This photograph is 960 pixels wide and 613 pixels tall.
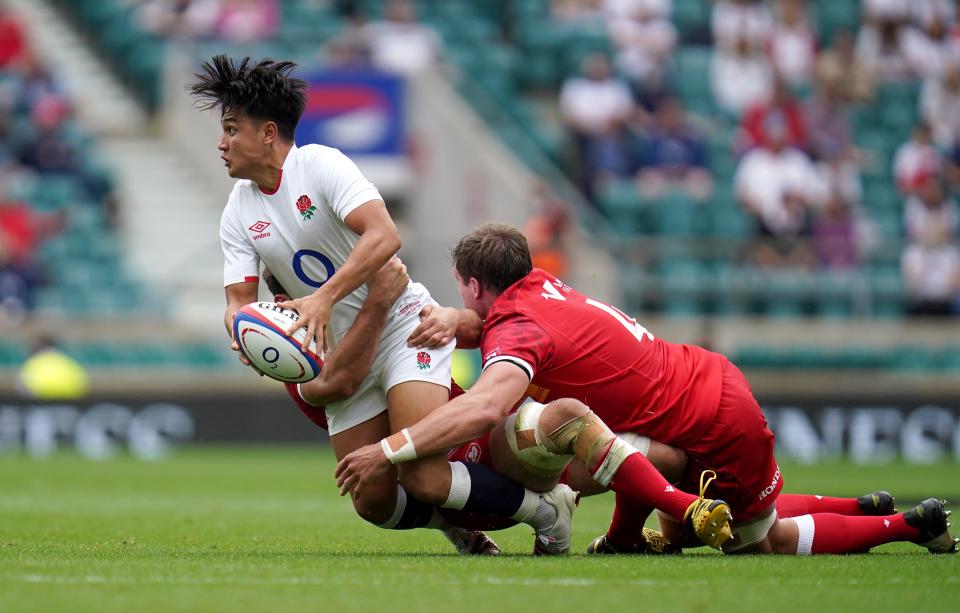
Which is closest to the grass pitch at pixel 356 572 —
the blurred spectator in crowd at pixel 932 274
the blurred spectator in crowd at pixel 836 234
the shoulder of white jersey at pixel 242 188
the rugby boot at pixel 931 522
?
the rugby boot at pixel 931 522

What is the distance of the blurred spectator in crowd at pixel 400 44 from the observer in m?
19.1

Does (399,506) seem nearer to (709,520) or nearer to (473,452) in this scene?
(473,452)

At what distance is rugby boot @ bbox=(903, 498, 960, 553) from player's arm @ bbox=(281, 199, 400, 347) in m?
2.37

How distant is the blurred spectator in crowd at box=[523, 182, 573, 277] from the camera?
53.4 feet

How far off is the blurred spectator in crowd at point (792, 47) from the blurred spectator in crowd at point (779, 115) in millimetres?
1568

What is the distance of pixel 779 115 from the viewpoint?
19406 millimetres

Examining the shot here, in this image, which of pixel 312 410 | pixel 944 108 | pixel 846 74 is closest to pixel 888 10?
pixel 846 74

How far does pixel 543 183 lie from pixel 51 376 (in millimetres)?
5917

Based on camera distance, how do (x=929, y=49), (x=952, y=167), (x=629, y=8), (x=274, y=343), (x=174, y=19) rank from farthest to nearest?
(x=929, y=49), (x=629, y=8), (x=952, y=167), (x=174, y=19), (x=274, y=343)

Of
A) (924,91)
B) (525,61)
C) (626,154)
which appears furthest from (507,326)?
(924,91)

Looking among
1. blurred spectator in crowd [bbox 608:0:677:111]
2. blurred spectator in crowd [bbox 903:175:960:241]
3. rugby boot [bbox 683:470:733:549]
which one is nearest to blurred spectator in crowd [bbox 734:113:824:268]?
blurred spectator in crowd [bbox 903:175:960:241]

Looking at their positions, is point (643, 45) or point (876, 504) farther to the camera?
point (643, 45)

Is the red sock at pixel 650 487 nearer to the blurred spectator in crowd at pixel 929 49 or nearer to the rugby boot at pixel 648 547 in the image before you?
the rugby boot at pixel 648 547

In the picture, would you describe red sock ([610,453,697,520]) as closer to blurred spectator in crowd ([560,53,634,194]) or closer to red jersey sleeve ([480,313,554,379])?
red jersey sleeve ([480,313,554,379])
